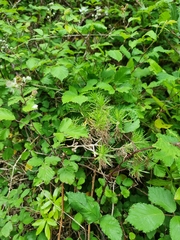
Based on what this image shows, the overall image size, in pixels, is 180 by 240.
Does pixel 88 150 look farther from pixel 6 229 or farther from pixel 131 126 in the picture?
pixel 6 229

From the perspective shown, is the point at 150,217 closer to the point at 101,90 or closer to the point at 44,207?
the point at 44,207

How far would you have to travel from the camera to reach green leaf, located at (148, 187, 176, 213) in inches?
34.6

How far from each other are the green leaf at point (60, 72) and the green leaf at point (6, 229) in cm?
65

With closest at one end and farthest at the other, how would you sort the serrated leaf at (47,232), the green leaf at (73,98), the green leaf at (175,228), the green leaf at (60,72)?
the green leaf at (175,228) < the serrated leaf at (47,232) < the green leaf at (73,98) < the green leaf at (60,72)

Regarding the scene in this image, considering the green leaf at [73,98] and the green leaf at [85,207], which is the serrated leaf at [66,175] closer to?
the green leaf at [85,207]

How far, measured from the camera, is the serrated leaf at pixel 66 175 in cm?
99

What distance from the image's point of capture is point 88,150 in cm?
114

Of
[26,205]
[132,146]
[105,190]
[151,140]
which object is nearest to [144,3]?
[151,140]

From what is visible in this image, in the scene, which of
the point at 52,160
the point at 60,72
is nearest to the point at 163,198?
the point at 52,160

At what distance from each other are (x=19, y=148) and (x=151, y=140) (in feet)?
2.03

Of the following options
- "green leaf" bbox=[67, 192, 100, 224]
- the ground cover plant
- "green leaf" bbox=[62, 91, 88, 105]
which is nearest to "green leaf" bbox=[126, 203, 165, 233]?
the ground cover plant

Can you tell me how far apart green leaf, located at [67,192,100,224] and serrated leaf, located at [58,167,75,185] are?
54mm

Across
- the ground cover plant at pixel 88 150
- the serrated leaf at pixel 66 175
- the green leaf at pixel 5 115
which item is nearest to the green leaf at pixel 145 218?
the ground cover plant at pixel 88 150

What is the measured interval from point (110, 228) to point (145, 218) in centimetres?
12
